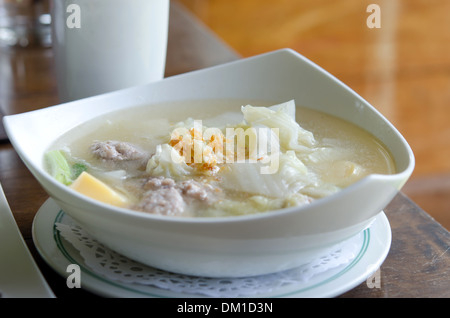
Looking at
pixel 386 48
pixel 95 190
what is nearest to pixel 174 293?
pixel 95 190

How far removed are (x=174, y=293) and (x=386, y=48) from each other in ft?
10.2

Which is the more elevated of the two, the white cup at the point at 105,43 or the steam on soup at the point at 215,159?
the white cup at the point at 105,43

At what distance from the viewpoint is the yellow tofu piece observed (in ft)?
3.12

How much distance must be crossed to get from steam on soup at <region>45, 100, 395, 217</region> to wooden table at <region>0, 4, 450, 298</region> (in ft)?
0.48

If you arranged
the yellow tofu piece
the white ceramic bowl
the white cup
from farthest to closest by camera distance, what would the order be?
the white cup → the yellow tofu piece → the white ceramic bowl

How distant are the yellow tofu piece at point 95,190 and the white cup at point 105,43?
2.06 ft

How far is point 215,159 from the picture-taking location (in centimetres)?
108

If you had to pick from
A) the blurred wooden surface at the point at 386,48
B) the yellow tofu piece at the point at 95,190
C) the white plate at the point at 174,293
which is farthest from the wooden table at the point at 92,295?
the blurred wooden surface at the point at 386,48

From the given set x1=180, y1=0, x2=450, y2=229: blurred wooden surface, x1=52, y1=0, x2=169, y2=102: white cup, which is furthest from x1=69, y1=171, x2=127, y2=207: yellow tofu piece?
x1=180, y1=0, x2=450, y2=229: blurred wooden surface

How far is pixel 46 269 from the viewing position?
3.27 ft

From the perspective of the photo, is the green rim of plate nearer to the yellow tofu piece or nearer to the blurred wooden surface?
the yellow tofu piece

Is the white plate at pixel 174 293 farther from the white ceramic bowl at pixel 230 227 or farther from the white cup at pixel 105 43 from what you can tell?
the white cup at pixel 105 43

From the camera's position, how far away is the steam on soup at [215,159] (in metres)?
0.97
